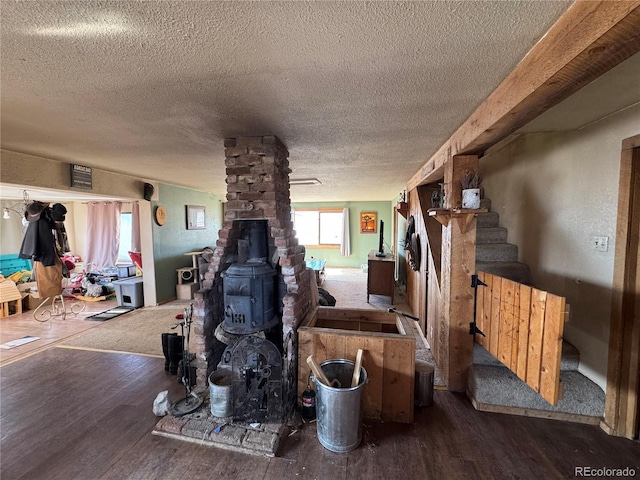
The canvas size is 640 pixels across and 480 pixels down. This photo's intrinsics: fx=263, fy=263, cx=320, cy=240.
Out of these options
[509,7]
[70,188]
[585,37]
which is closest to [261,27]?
[509,7]

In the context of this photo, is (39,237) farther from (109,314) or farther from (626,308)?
(626,308)

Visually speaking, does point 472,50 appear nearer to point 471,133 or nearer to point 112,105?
point 471,133

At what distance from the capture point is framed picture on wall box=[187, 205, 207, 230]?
5.40 metres

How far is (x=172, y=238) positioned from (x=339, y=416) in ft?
15.0

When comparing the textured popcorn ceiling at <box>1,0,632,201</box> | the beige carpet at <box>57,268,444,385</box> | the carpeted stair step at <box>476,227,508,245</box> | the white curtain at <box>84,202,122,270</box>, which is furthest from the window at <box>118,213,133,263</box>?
the carpeted stair step at <box>476,227,508,245</box>

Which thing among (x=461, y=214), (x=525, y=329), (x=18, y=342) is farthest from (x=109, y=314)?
(x=525, y=329)

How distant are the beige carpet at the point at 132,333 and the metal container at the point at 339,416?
216 cm

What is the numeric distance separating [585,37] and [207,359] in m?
2.92

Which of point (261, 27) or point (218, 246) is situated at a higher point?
point (261, 27)

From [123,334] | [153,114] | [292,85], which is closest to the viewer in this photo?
[292,85]

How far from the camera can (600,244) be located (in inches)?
71.8

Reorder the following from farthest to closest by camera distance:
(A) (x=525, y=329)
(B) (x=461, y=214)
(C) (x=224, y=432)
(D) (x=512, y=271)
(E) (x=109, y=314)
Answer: (E) (x=109, y=314) → (D) (x=512, y=271) → (B) (x=461, y=214) → (C) (x=224, y=432) → (A) (x=525, y=329)

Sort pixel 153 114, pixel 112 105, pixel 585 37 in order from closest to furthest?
pixel 585 37 → pixel 112 105 → pixel 153 114

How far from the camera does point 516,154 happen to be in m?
2.84
